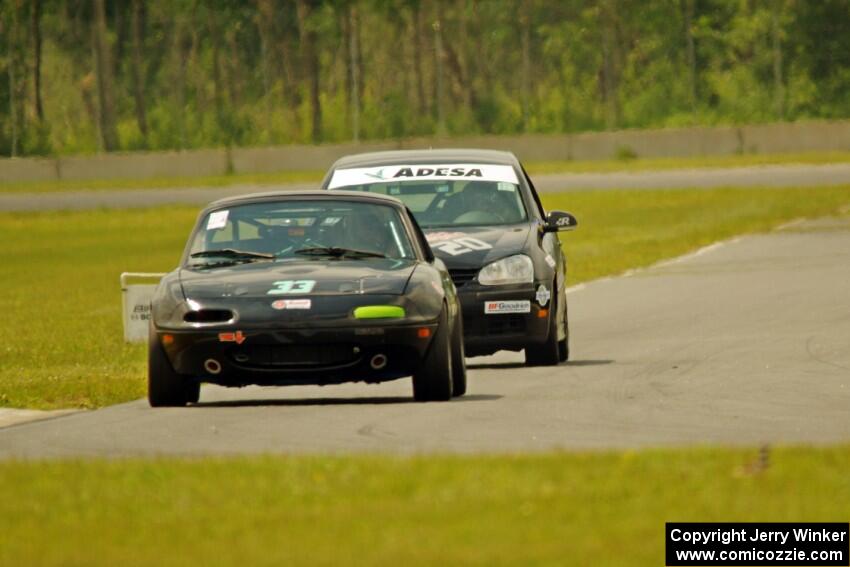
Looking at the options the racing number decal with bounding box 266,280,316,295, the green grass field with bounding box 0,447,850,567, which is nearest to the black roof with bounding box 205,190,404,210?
the racing number decal with bounding box 266,280,316,295

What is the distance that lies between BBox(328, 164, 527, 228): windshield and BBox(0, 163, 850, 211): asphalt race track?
3286 centimetres

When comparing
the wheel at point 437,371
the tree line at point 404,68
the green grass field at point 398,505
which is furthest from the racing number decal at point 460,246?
the tree line at point 404,68

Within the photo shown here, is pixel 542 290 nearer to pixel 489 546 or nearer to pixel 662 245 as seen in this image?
pixel 489 546

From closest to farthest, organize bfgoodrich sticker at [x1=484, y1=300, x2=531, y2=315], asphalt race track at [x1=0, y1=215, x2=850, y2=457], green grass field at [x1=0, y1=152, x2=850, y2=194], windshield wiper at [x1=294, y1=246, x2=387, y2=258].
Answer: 1. asphalt race track at [x1=0, y1=215, x2=850, y2=457]
2. windshield wiper at [x1=294, y1=246, x2=387, y2=258]
3. bfgoodrich sticker at [x1=484, y1=300, x2=531, y2=315]
4. green grass field at [x1=0, y1=152, x2=850, y2=194]

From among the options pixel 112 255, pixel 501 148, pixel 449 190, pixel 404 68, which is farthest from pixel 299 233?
pixel 404 68

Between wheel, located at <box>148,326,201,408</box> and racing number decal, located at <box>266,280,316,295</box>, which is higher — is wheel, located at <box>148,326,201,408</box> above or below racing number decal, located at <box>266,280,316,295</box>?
below

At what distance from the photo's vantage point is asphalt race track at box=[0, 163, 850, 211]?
5084 cm

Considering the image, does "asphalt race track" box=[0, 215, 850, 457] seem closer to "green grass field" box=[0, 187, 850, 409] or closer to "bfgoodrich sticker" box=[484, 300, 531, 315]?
"bfgoodrich sticker" box=[484, 300, 531, 315]

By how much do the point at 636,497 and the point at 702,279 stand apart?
54.9 ft

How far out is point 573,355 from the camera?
16031mm

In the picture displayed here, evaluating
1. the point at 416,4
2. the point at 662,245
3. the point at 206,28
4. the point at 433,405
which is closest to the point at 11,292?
the point at 662,245

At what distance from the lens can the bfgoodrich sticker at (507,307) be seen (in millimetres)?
14570

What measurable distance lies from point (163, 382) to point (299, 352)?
0.89 metres

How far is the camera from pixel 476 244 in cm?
1492
